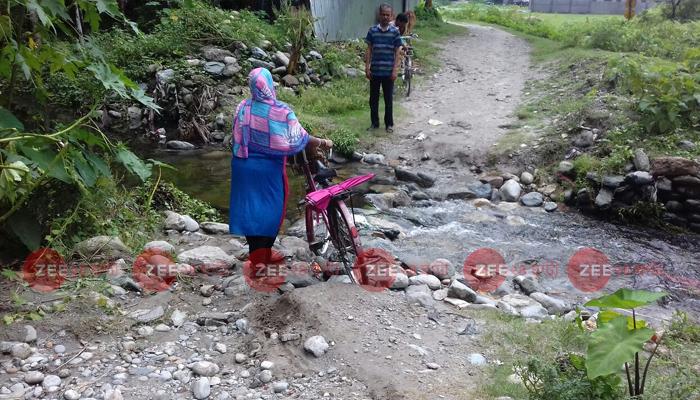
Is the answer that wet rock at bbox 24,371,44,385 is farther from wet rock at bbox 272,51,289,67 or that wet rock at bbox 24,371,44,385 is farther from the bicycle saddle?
wet rock at bbox 272,51,289,67

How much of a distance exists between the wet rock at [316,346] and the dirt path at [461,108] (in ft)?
17.8

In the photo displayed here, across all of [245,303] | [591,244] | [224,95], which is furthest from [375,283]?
[224,95]

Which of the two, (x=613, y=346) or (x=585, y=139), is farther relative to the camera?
(x=585, y=139)

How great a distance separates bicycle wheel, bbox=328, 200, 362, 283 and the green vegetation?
3.25ft

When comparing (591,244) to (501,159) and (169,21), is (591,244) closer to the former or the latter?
(501,159)

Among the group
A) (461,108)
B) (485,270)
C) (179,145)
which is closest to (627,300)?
(485,270)

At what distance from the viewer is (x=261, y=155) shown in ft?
13.7

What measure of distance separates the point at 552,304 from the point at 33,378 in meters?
3.66

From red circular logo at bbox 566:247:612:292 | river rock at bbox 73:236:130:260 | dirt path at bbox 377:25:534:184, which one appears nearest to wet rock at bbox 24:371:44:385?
river rock at bbox 73:236:130:260

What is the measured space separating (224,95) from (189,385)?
8.54 meters

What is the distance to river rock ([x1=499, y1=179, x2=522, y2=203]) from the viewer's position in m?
7.90

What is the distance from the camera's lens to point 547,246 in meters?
6.69

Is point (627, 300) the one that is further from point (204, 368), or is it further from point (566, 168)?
point (566, 168)

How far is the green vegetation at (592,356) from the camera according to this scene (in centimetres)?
259
